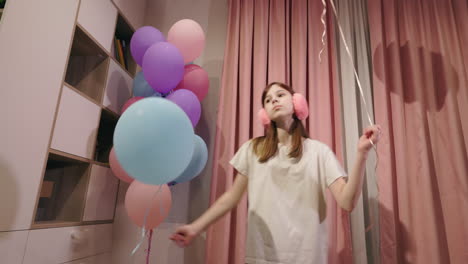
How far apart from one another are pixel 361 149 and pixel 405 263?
992 mm

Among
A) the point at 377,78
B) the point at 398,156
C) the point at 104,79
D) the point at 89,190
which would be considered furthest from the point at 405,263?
the point at 104,79

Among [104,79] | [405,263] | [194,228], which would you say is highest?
[104,79]

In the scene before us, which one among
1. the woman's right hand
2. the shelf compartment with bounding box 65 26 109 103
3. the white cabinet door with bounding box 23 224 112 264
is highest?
the shelf compartment with bounding box 65 26 109 103

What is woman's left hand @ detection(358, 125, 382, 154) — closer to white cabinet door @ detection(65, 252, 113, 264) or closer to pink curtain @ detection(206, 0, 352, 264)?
pink curtain @ detection(206, 0, 352, 264)

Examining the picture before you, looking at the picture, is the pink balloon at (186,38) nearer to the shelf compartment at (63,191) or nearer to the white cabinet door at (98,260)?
the shelf compartment at (63,191)

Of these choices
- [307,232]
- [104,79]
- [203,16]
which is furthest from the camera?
[203,16]

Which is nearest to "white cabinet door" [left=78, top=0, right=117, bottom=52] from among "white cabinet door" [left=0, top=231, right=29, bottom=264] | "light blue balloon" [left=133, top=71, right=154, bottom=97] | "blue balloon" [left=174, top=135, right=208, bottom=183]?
"light blue balloon" [left=133, top=71, right=154, bottom=97]

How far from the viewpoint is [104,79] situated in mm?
1875

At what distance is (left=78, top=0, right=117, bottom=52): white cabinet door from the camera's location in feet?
5.51

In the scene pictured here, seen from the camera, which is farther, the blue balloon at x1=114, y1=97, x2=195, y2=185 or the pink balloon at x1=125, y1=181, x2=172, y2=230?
the pink balloon at x1=125, y1=181, x2=172, y2=230

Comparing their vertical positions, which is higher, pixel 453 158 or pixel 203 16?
pixel 203 16

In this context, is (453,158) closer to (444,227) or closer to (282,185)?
(444,227)

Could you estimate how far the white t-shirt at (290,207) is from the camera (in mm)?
1101

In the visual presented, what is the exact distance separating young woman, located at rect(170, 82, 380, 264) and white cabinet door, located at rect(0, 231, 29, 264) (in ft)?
2.53
